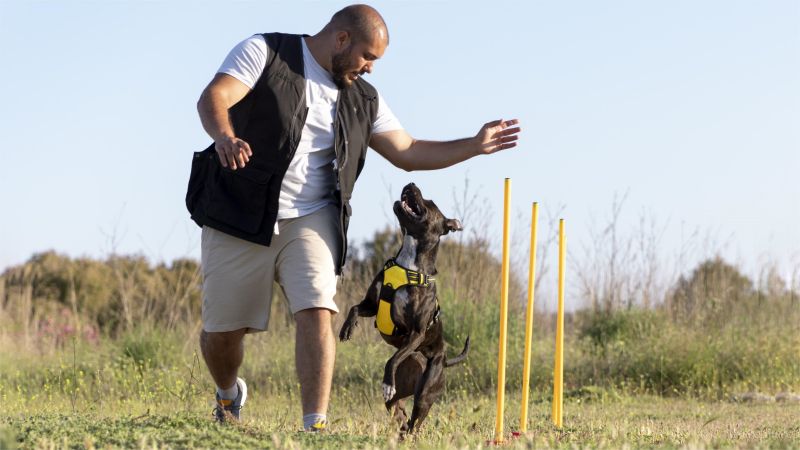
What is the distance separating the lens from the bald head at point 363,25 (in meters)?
5.81

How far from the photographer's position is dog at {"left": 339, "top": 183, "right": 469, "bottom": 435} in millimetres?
5789

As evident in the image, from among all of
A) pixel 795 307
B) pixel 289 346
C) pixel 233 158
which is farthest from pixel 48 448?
pixel 795 307

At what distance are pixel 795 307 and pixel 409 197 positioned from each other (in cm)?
716

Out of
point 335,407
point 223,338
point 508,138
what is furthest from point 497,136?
point 335,407

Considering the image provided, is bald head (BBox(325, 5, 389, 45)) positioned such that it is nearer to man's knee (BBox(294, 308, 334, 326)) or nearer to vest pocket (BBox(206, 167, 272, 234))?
vest pocket (BBox(206, 167, 272, 234))

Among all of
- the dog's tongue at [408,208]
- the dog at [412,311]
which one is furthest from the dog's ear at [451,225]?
the dog's tongue at [408,208]

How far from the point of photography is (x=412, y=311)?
5.78m

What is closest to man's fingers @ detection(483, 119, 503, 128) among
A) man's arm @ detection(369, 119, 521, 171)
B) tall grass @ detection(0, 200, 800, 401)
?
man's arm @ detection(369, 119, 521, 171)

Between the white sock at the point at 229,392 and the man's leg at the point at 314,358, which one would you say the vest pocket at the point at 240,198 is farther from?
the white sock at the point at 229,392

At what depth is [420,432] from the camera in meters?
5.79

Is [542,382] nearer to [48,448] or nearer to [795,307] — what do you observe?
[795,307]

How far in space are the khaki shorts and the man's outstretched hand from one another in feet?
3.24

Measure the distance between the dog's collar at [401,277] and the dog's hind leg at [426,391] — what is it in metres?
0.46

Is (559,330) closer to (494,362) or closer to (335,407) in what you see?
(335,407)
